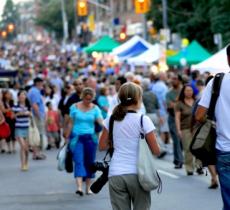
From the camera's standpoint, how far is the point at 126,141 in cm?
745

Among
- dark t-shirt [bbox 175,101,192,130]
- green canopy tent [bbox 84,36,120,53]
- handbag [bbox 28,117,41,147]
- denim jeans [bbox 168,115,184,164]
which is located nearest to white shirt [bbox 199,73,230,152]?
dark t-shirt [bbox 175,101,192,130]

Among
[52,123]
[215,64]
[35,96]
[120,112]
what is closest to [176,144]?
[35,96]

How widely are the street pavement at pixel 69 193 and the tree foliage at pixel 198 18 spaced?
20.8 m

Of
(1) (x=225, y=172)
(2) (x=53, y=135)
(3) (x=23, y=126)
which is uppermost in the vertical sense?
(1) (x=225, y=172)

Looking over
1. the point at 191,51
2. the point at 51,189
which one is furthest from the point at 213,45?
the point at 51,189

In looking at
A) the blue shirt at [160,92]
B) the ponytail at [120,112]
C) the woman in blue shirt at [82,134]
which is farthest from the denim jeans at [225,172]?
the blue shirt at [160,92]

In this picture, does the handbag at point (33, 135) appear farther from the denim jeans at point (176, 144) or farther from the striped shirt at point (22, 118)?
the denim jeans at point (176, 144)

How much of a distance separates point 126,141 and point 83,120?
5250 mm

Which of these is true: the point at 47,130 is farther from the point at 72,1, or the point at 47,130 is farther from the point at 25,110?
the point at 72,1

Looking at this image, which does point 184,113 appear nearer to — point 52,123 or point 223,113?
point 52,123

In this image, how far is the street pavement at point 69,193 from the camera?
11.6 meters

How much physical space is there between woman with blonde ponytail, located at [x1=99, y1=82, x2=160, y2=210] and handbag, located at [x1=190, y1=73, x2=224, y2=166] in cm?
67

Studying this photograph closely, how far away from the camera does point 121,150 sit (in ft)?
24.4

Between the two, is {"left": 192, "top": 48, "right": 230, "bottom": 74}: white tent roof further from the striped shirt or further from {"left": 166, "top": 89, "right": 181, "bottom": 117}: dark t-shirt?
the striped shirt
